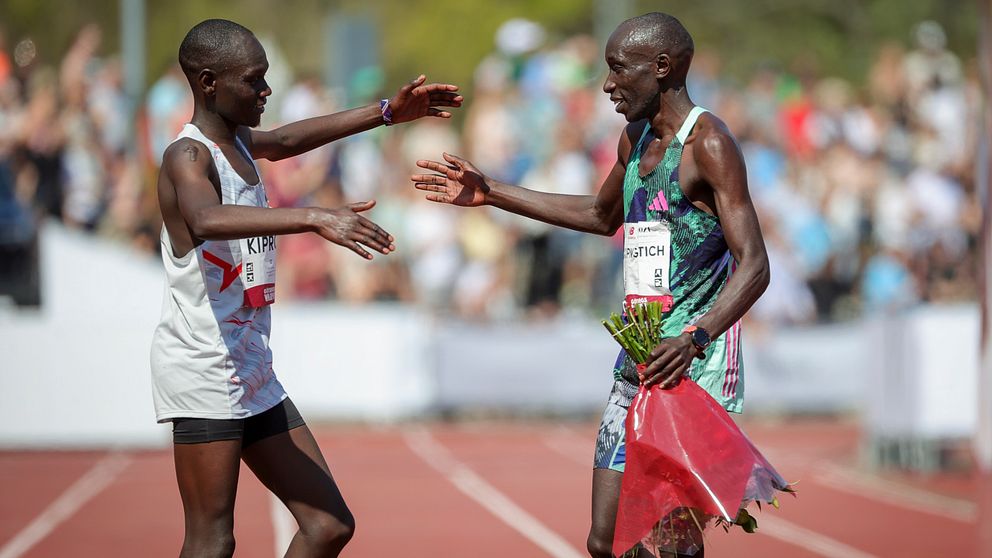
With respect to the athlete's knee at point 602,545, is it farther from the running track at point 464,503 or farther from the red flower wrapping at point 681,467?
the running track at point 464,503

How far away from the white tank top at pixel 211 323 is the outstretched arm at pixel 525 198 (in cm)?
84

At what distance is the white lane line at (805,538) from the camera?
306 inches

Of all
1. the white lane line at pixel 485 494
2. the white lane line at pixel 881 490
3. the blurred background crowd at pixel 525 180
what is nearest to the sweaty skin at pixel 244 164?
the white lane line at pixel 485 494

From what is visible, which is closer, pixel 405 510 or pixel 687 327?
pixel 687 327

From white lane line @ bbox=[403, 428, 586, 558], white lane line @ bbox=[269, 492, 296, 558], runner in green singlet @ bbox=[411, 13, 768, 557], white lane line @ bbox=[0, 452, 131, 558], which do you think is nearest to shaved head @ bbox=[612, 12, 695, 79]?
runner in green singlet @ bbox=[411, 13, 768, 557]

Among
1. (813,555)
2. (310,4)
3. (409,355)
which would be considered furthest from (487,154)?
(310,4)

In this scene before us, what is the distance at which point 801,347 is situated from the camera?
47.1ft

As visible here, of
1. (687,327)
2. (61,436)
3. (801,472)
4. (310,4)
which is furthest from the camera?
(310,4)

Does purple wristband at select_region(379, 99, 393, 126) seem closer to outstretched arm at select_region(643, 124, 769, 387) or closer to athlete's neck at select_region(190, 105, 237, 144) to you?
athlete's neck at select_region(190, 105, 237, 144)

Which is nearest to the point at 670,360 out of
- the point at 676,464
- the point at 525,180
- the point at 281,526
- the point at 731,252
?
the point at 676,464

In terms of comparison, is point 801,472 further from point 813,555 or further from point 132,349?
point 132,349

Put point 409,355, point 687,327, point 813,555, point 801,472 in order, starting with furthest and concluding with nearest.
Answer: point 409,355
point 801,472
point 813,555
point 687,327

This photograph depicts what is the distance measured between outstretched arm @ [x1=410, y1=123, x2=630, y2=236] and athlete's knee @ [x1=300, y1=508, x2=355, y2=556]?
128 centimetres

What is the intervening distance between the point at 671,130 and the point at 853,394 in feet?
33.6
